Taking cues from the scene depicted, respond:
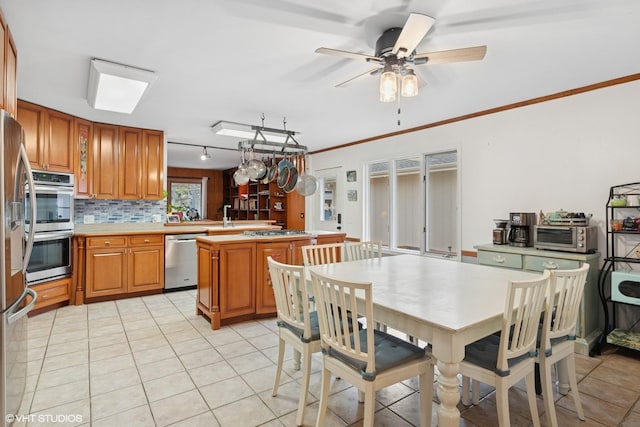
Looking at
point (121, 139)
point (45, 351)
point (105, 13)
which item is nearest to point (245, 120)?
point (121, 139)

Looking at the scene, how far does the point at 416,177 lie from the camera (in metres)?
4.72

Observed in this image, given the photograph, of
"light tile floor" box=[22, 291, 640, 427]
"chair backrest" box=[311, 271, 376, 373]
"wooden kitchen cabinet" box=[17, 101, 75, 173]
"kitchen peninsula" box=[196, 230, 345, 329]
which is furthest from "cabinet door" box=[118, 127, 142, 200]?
"chair backrest" box=[311, 271, 376, 373]

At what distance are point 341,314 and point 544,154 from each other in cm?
303

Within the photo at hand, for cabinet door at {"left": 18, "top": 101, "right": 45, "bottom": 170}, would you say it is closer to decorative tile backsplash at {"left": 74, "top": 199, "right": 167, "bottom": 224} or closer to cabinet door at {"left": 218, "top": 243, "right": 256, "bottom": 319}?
decorative tile backsplash at {"left": 74, "top": 199, "right": 167, "bottom": 224}

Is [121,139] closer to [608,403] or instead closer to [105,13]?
[105,13]

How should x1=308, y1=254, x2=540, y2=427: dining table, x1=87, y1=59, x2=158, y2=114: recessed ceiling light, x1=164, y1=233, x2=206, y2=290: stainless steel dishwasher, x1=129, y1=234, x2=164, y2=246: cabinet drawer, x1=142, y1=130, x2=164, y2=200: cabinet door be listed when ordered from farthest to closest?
x1=142, y1=130, x2=164, y2=200: cabinet door < x1=164, y1=233, x2=206, y2=290: stainless steel dishwasher < x1=129, y1=234, x2=164, y2=246: cabinet drawer < x1=87, y1=59, x2=158, y2=114: recessed ceiling light < x1=308, y1=254, x2=540, y2=427: dining table

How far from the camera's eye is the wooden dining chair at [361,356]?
152 cm

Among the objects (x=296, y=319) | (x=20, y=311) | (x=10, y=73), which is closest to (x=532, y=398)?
(x=296, y=319)

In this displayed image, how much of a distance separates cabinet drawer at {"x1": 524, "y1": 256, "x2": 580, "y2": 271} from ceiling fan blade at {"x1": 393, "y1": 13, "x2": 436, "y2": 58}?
2298 mm

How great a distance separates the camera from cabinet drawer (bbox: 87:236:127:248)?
4121mm

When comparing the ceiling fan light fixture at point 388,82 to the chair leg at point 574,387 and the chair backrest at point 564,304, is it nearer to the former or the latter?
the chair backrest at point 564,304

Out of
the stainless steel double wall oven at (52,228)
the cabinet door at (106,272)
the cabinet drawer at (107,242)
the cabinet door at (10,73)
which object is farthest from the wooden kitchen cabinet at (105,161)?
the cabinet door at (10,73)

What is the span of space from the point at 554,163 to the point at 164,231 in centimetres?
485

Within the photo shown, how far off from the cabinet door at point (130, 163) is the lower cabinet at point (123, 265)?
775 millimetres
